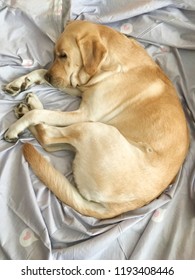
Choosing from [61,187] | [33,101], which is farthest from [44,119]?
[61,187]

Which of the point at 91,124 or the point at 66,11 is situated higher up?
the point at 66,11

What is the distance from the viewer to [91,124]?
1.64 m

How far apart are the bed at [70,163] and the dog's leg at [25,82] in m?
0.03

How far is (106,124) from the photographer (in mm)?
1674

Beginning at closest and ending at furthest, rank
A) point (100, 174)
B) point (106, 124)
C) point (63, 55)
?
point (100, 174) → point (106, 124) → point (63, 55)

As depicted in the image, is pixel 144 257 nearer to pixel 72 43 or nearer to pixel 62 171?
pixel 62 171

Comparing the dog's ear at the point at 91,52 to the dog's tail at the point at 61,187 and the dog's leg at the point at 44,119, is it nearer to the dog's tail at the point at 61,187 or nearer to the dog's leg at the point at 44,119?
the dog's leg at the point at 44,119

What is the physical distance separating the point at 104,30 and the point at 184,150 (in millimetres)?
722

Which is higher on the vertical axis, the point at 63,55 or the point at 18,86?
the point at 63,55

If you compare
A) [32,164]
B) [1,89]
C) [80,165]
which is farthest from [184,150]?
[1,89]

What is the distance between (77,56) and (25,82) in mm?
328

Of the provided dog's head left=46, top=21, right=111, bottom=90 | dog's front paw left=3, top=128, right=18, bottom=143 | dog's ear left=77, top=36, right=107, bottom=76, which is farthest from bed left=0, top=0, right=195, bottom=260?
dog's ear left=77, top=36, right=107, bottom=76

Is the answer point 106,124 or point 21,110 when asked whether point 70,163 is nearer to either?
point 106,124
